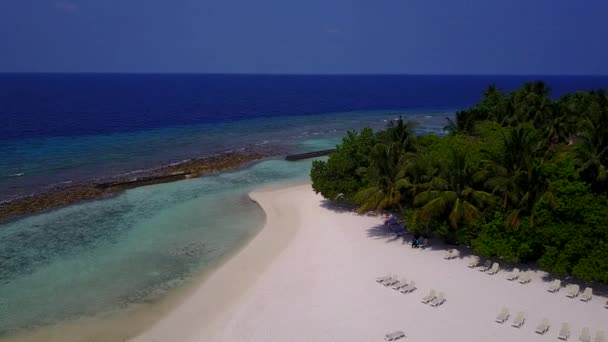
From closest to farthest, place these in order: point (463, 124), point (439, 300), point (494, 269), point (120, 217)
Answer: point (439, 300), point (494, 269), point (120, 217), point (463, 124)

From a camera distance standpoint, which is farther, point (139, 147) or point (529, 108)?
point (139, 147)

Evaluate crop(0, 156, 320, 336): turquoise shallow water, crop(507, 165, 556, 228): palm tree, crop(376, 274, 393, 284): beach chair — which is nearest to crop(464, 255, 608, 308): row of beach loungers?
crop(507, 165, 556, 228): palm tree

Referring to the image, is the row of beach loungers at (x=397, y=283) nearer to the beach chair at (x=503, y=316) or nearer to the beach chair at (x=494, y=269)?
the beach chair at (x=503, y=316)

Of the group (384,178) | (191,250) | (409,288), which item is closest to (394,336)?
(409,288)

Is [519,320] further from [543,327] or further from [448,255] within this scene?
[448,255]

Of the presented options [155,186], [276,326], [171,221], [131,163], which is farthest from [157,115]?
[276,326]

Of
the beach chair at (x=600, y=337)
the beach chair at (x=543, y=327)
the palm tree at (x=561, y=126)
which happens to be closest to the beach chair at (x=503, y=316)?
the beach chair at (x=543, y=327)

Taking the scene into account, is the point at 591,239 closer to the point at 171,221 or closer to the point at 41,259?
the point at 171,221
